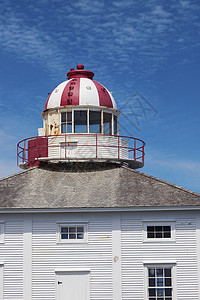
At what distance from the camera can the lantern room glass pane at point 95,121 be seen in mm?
26375

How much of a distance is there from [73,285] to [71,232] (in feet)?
7.49

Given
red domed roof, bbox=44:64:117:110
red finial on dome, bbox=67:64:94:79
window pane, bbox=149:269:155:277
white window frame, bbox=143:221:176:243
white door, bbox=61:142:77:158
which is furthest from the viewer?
red finial on dome, bbox=67:64:94:79

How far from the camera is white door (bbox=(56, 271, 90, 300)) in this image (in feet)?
70.3

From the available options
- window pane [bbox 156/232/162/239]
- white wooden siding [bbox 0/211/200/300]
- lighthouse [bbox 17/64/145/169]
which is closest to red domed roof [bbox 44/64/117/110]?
lighthouse [bbox 17/64/145/169]

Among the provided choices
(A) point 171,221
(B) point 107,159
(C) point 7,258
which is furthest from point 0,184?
(A) point 171,221

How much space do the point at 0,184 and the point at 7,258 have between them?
3.78 meters

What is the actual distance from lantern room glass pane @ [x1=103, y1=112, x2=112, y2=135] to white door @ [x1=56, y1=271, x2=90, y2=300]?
27.4 feet

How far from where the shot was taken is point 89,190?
23.1 m

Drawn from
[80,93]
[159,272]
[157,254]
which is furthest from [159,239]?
[80,93]

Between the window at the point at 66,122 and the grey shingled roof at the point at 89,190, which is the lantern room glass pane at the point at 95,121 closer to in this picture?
the window at the point at 66,122

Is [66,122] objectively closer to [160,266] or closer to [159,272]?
[160,266]

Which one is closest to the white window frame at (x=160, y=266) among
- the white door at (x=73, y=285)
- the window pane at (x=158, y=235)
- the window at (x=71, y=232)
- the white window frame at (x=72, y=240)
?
the window pane at (x=158, y=235)

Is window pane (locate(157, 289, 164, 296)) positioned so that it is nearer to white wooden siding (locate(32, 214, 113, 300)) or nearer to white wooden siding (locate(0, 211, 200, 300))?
white wooden siding (locate(0, 211, 200, 300))

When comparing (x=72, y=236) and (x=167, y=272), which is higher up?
(x=72, y=236)
